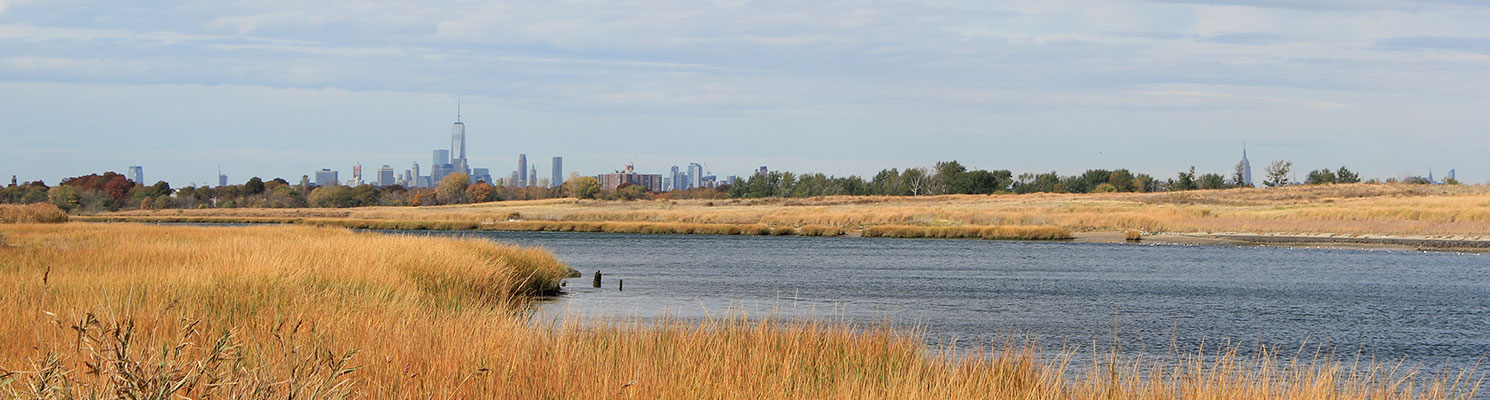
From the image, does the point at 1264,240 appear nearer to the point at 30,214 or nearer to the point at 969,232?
the point at 969,232

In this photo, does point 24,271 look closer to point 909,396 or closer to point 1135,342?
point 909,396

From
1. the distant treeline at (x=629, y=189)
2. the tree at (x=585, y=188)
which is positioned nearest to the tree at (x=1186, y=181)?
the distant treeline at (x=629, y=189)

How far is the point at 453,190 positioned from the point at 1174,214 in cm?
10834

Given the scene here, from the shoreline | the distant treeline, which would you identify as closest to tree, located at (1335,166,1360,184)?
the distant treeline

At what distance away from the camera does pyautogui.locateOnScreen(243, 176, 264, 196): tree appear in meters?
154

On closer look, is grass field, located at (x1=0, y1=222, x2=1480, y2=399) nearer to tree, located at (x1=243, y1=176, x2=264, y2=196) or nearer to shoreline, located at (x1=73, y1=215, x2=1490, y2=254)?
shoreline, located at (x1=73, y1=215, x2=1490, y2=254)

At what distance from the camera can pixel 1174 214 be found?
67.7m

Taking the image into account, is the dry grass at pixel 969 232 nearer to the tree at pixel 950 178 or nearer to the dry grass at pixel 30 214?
the dry grass at pixel 30 214

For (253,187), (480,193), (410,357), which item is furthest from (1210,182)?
(410,357)

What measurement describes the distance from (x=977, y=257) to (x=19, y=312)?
36809 millimetres

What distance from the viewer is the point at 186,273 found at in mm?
13812

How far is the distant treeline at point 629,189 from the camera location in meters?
132

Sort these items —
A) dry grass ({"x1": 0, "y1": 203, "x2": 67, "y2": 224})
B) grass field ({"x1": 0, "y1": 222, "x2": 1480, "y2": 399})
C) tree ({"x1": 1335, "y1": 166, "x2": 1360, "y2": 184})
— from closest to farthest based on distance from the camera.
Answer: grass field ({"x1": 0, "y1": 222, "x2": 1480, "y2": 399}), dry grass ({"x1": 0, "y1": 203, "x2": 67, "y2": 224}), tree ({"x1": 1335, "y1": 166, "x2": 1360, "y2": 184})

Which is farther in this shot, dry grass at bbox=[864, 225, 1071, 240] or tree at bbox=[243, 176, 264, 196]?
tree at bbox=[243, 176, 264, 196]
